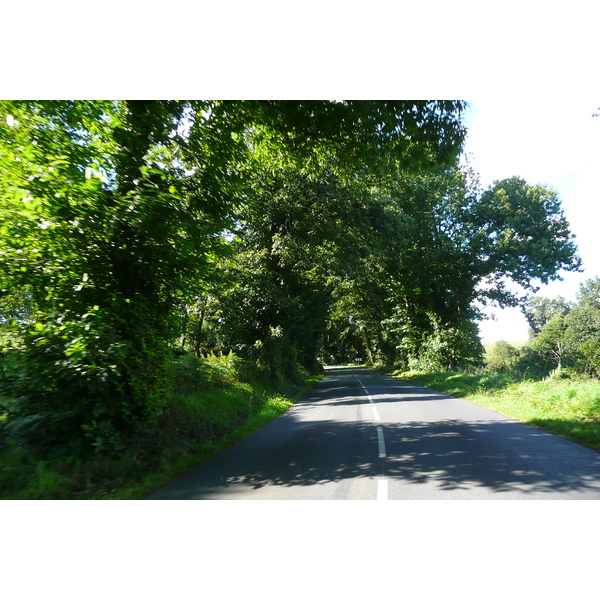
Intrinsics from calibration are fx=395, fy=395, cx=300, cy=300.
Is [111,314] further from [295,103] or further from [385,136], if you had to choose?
[385,136]

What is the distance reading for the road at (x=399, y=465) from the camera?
16.0 ft

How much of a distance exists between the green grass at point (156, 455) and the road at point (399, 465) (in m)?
0.42

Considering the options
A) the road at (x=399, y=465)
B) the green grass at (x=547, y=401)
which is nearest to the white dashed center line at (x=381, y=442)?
the road at (x=399, y=465)

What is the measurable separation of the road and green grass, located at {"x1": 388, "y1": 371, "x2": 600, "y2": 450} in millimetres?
517

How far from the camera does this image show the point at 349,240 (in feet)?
57.8

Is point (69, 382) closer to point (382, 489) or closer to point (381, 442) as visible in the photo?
point (382, 489)

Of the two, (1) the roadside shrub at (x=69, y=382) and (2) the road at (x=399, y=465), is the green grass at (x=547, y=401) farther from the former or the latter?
(1) the roadside shrub at (x=69, y=382)

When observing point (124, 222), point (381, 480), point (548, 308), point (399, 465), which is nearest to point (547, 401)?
point (399, 465)

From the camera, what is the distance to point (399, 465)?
6.12 meters

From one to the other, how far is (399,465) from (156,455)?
12.9 feet

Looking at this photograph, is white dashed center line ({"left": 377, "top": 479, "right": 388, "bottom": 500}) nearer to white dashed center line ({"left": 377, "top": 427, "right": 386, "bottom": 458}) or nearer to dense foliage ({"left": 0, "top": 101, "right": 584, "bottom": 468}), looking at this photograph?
white dashed center line ({"left": 377, "top": 427, "right": 386, "bottom": 458})

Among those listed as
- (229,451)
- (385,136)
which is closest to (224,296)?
(229,451)

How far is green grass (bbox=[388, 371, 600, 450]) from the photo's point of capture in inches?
329

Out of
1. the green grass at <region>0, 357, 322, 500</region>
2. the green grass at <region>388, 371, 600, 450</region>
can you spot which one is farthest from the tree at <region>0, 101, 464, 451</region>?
the green grass at <region>388, 371, 600, 450</region>
